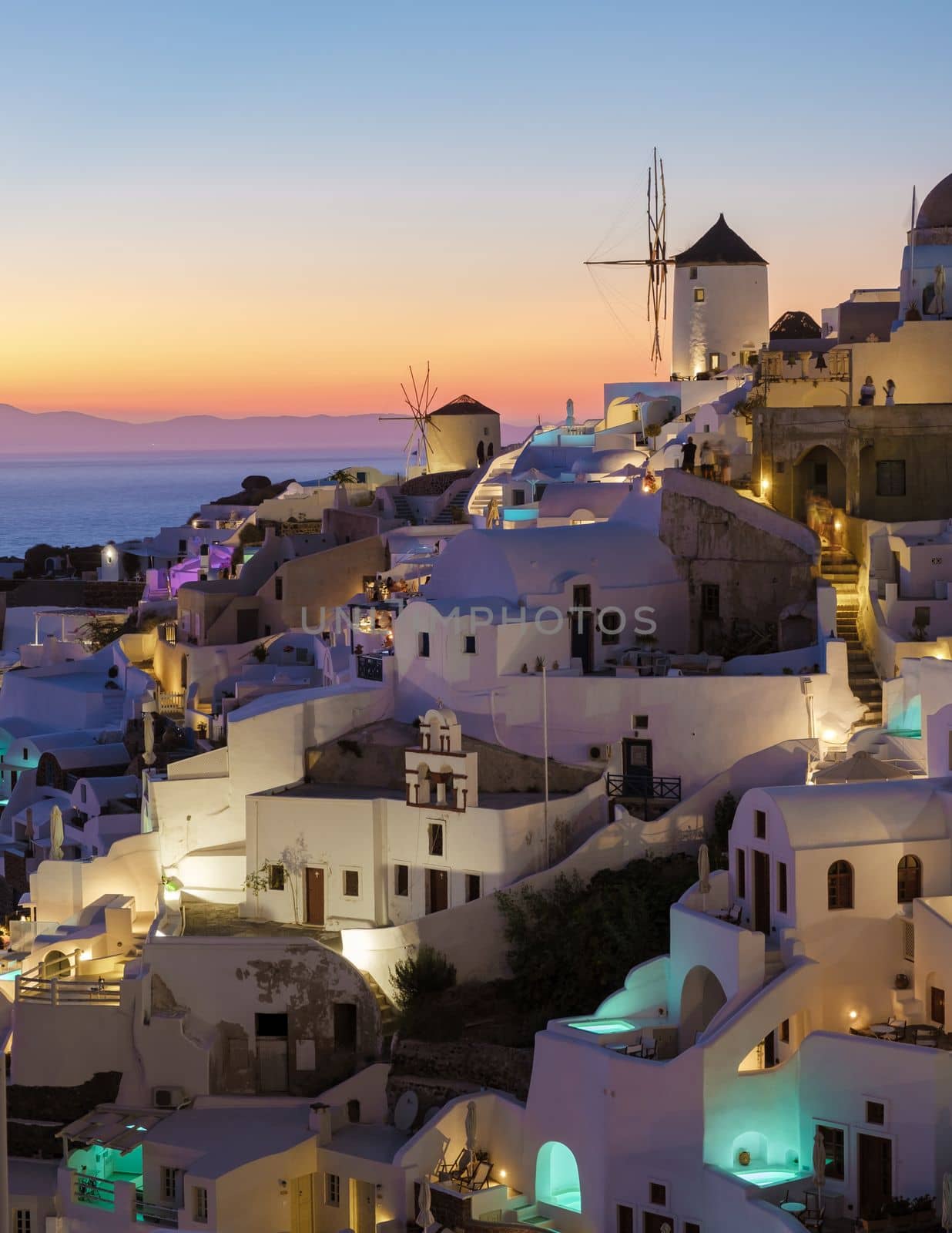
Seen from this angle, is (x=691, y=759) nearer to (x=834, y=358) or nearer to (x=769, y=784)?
(x=769, y=784)

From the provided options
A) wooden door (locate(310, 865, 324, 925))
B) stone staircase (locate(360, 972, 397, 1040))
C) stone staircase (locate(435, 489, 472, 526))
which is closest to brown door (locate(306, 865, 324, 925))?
wooden door (locate(310, 865, 324, 925))

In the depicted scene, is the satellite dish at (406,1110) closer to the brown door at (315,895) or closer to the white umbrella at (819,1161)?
the brown door at (315,895)

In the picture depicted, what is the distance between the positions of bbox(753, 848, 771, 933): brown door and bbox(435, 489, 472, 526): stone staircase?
22.3 metres

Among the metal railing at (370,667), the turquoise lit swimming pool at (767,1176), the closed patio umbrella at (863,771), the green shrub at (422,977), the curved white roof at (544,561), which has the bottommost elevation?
the turquoise lit swimming pool at (767,1176)

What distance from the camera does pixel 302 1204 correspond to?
27.6 m

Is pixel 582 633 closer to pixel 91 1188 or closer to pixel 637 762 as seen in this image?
pixel 637 762

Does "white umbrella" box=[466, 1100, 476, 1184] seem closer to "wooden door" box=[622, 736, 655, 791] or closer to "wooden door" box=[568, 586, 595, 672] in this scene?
"wooden door" box=[622, 736, 655, 791]

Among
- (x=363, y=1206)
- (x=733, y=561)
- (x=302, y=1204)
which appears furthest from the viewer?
(x=733, y=561)

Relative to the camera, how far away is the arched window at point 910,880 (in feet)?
84.0

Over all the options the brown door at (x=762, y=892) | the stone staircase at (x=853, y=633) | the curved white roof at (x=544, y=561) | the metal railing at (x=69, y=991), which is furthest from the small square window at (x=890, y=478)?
the metal railing at (x=69, y=991)

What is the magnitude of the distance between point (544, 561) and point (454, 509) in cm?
1616

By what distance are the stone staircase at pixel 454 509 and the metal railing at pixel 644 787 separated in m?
17.0

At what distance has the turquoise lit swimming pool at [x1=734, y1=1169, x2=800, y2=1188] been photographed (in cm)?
2433

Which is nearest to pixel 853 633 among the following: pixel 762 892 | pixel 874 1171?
pixel 762 892
